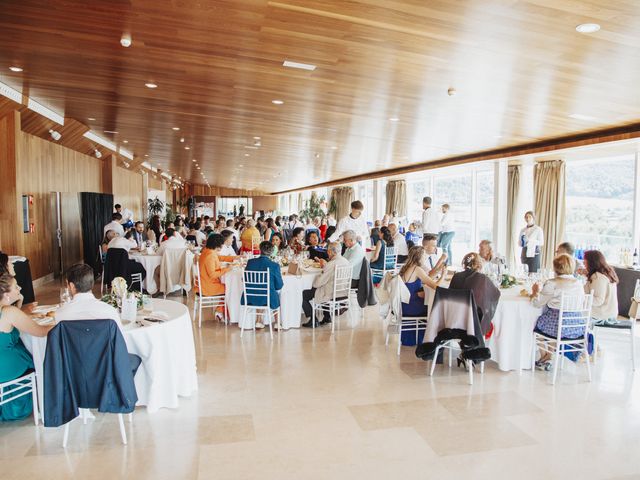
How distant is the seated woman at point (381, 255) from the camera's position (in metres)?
8.97

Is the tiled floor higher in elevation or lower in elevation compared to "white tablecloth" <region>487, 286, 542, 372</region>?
lower

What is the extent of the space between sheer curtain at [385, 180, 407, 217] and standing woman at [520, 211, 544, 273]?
8267 millimetres

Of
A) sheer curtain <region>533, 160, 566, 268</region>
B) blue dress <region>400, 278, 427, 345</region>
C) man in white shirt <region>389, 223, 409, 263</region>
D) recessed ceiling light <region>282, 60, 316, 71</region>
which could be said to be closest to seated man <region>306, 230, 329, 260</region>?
man in white shirt <region>389, 223, 409, 263</region>

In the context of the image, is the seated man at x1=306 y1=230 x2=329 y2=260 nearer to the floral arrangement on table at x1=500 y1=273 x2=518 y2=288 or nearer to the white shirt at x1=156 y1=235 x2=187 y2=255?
the white shirt at x1=156 y1=235 x2=187 y2=255

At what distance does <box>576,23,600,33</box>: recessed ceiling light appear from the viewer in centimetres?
330

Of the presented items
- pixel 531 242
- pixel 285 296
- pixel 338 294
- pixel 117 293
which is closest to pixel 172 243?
pixel 285 296

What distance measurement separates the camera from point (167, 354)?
382 centimetres

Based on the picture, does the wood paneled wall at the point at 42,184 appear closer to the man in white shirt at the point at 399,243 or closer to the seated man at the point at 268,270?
the seated man at the point at 268,270

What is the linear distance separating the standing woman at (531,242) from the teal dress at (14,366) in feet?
26.9

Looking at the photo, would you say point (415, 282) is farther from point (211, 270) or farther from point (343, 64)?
point (211, 270)

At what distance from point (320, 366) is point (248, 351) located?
95 cm

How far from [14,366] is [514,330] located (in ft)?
14.5

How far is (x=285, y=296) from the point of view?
650 centimetres

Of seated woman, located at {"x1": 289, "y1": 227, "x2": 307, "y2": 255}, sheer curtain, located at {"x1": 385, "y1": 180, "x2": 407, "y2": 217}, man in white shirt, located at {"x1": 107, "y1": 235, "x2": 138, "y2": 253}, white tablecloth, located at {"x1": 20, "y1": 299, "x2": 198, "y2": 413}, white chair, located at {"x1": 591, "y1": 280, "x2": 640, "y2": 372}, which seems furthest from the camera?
sheer curtain, located at {"x1": 385, "y1": 180, "x2": 407, "y2": 217}
